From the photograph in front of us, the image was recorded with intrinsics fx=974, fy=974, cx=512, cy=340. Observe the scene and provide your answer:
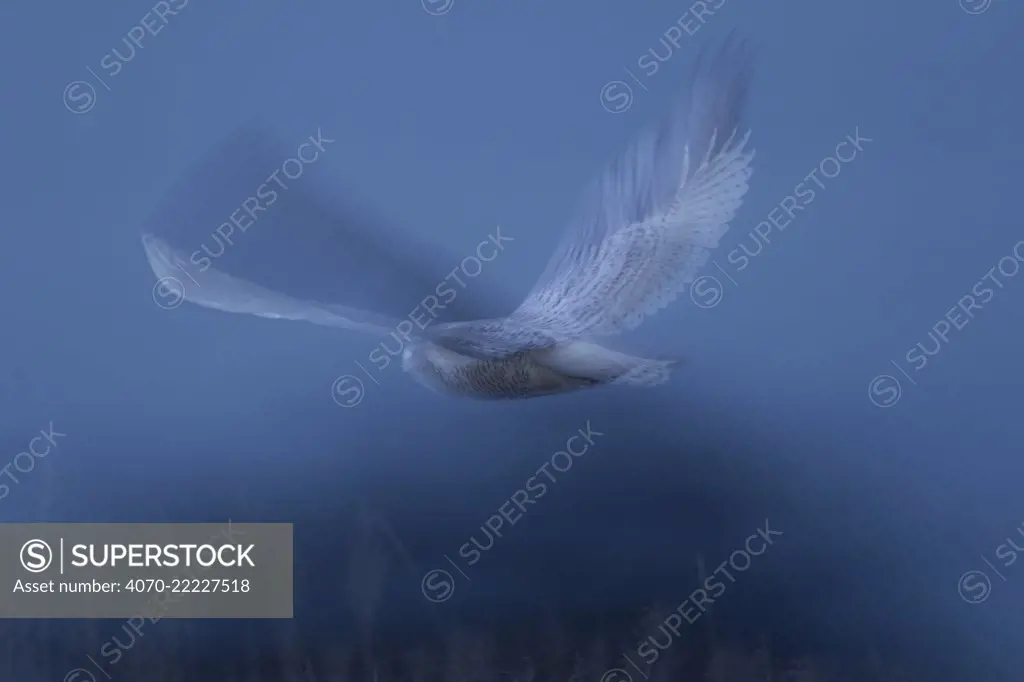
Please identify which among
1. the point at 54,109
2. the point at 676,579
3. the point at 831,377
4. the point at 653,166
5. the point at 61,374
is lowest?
the point at 676,579

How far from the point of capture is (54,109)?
1.56 meters

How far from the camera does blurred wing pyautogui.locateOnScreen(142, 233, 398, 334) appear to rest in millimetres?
1532

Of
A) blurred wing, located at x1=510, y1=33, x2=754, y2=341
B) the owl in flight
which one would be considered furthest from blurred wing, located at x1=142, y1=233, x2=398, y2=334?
blurred wing, located at x1=510, y1=33, x2=754, y2=341

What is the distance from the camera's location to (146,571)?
157 centimetres

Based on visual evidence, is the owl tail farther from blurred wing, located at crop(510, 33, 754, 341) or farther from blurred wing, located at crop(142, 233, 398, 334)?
blurred wing, located at crop(142, 233, 398, 334)

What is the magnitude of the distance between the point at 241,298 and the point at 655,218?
0.66 m

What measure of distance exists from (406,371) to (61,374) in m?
0.55

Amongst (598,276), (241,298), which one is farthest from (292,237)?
(598,276)

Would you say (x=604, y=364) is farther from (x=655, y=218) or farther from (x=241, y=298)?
(x=241, y=298)

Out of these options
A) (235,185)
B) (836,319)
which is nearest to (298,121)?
(235,185)

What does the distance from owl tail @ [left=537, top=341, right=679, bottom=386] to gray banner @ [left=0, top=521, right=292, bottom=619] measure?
51 cm

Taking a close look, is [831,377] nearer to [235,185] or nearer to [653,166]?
[653,166]

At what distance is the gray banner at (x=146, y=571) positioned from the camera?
1.56 meters

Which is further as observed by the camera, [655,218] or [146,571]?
[146,571]
